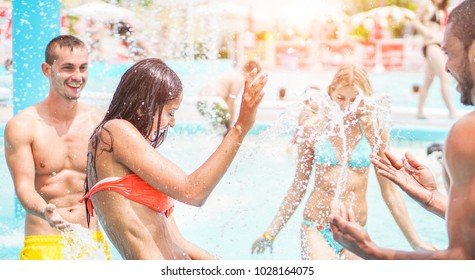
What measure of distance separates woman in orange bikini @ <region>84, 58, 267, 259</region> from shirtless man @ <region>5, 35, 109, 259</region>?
2.67 ft

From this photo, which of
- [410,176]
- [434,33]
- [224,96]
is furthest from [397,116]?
[410,176]

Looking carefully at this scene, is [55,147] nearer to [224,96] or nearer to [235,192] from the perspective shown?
[235,192]

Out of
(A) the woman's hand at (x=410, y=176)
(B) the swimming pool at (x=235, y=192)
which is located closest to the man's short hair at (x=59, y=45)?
(B) the swimming pool at (x=235, y=192)

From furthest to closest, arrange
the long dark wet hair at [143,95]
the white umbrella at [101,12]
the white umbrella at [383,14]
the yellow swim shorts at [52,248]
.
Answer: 1. the white umbrella at [383,14]
2. the white umbrella at [101,12]
3. the yellow swim shorts at [52,248]
4. the long dark wet hair at [143,95]

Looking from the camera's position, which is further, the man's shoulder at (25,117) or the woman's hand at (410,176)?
the man's shoulder at (25,117)

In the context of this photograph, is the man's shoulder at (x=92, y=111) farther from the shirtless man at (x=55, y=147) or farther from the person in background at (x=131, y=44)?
the person in background at (x=131, y=44)

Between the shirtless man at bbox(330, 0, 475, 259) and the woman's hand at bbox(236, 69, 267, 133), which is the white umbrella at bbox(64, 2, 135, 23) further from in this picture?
the shirtless man at bbox(330, 0, 475, 259)

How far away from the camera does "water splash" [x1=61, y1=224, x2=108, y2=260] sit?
10.9 feet

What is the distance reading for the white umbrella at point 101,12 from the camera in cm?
416

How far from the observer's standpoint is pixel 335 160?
142 inches

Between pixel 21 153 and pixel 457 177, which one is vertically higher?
pixel 457 177

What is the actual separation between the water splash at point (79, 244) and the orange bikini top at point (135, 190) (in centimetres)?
74

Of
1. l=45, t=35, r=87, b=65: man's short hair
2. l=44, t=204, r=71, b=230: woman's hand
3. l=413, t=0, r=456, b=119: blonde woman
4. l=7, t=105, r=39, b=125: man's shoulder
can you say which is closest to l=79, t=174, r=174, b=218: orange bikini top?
l=44, t=204, r=71, b=230: woman's hand

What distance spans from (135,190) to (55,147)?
1016 millimetres
